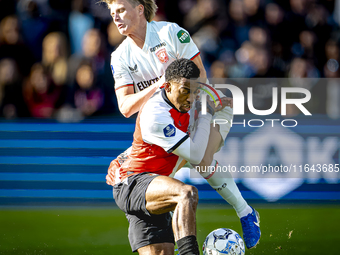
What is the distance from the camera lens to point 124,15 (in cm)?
375

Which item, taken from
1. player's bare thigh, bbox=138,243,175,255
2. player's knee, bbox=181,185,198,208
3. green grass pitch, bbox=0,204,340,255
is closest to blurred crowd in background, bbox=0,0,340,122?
green grass pitch, bbox=0,204,340,255

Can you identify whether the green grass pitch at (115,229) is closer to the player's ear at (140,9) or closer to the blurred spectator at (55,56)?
the blurred spectator at (55,56)

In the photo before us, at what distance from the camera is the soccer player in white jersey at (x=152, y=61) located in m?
3.77

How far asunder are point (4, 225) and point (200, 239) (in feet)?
7.44

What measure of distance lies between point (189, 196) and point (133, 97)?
3.78ft

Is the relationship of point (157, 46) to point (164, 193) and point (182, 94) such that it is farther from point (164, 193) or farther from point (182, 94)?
point (164, 193)

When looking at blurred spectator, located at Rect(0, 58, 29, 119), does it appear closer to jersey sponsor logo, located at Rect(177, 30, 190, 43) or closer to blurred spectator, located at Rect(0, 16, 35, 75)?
blurred spectator, located at Rect(0, 16, 35, 75)

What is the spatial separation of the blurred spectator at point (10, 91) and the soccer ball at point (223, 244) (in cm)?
322

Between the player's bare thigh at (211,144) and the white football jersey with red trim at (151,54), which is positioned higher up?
the white football jersey with red trim at (151,54)

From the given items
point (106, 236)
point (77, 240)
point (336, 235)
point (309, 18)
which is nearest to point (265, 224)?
point (336, 235)

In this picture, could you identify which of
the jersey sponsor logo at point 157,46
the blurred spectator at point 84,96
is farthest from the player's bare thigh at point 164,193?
the blurred spectator at point 84,96

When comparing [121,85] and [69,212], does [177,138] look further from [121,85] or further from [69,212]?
[69,212]

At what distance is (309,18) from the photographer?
19.2 feet

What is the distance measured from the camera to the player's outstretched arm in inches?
140
